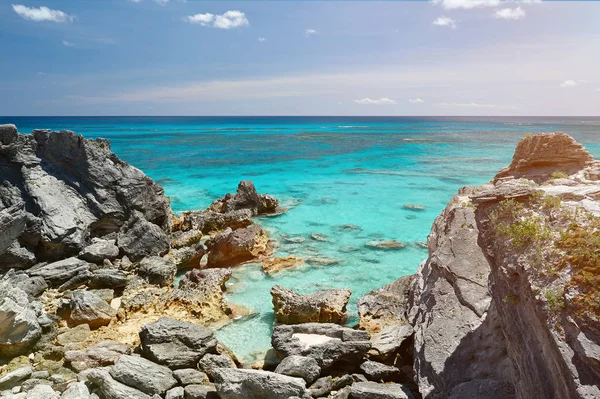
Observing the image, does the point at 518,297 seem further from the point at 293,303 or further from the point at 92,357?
the point at 92,357

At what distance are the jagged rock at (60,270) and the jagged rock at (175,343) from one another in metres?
7.62

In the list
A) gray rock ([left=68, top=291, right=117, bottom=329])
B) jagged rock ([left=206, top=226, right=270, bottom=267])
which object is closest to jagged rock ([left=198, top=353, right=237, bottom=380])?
gray rock ([left=68, top=291, right=117, bottom=329])

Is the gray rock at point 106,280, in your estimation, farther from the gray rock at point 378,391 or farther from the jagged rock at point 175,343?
the gray rock at point 378,391

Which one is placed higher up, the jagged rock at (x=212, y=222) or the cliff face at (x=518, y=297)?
the cliff face at (x=518, y=297)

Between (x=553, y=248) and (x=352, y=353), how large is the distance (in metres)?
6.97

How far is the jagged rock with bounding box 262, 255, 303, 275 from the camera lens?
2048 cm

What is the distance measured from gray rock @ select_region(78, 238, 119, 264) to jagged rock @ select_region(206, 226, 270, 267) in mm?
4948

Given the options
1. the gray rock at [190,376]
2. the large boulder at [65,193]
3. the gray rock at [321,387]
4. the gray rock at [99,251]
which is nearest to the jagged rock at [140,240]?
the gray rock at [99,251]

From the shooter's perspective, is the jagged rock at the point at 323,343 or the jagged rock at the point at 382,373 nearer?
the jagged rock at the point at 382,373

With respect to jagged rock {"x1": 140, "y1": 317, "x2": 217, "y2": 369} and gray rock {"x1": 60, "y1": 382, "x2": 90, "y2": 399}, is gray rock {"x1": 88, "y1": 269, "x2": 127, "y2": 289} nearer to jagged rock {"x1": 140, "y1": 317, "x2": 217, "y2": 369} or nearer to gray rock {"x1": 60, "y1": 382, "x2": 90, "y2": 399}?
jagged rock {"x1": 140, "y1": 317, "x2": 217, "y2": 369}

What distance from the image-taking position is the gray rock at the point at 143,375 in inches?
406

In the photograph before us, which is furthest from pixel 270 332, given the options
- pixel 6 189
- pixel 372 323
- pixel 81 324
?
pixel 6 189

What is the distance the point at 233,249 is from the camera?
21.3 m

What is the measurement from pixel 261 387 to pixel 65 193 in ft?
58.0
